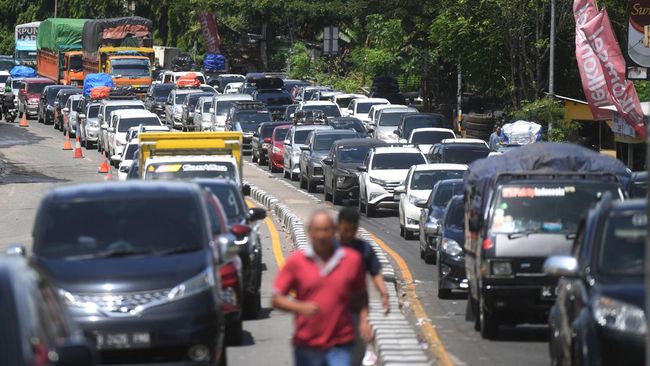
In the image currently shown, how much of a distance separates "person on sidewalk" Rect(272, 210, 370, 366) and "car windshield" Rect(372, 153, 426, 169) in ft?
85.2

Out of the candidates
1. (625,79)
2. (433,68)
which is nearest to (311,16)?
(433,68)

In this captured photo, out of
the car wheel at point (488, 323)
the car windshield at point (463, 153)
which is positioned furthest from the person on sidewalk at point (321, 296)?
the car windshield at point (463, 153)

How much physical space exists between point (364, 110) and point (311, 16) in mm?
26986

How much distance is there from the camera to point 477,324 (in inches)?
713

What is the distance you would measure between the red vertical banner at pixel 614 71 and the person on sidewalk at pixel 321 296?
2519 centimetres

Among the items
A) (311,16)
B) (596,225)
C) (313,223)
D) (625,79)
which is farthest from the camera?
(311,16)

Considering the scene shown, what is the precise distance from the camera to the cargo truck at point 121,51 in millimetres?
75188

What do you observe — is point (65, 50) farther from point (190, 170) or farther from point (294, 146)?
point (190, 170)

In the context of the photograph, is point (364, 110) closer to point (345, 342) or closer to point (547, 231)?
point (547, 231)

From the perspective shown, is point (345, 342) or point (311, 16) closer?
point (345, 342)

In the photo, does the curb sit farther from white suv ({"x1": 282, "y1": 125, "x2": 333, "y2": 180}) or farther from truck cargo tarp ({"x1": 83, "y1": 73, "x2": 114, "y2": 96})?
truck cargo tarp ({"x1": 83, "y1": 73, "x2": 114, "y2": 96})

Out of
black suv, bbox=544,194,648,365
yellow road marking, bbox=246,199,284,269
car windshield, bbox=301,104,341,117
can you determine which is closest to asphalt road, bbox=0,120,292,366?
yellow road marking, bbox=246,199,284,269

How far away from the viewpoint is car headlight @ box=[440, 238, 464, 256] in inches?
835

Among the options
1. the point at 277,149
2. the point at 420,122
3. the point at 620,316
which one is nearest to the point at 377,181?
the point at 420,122
